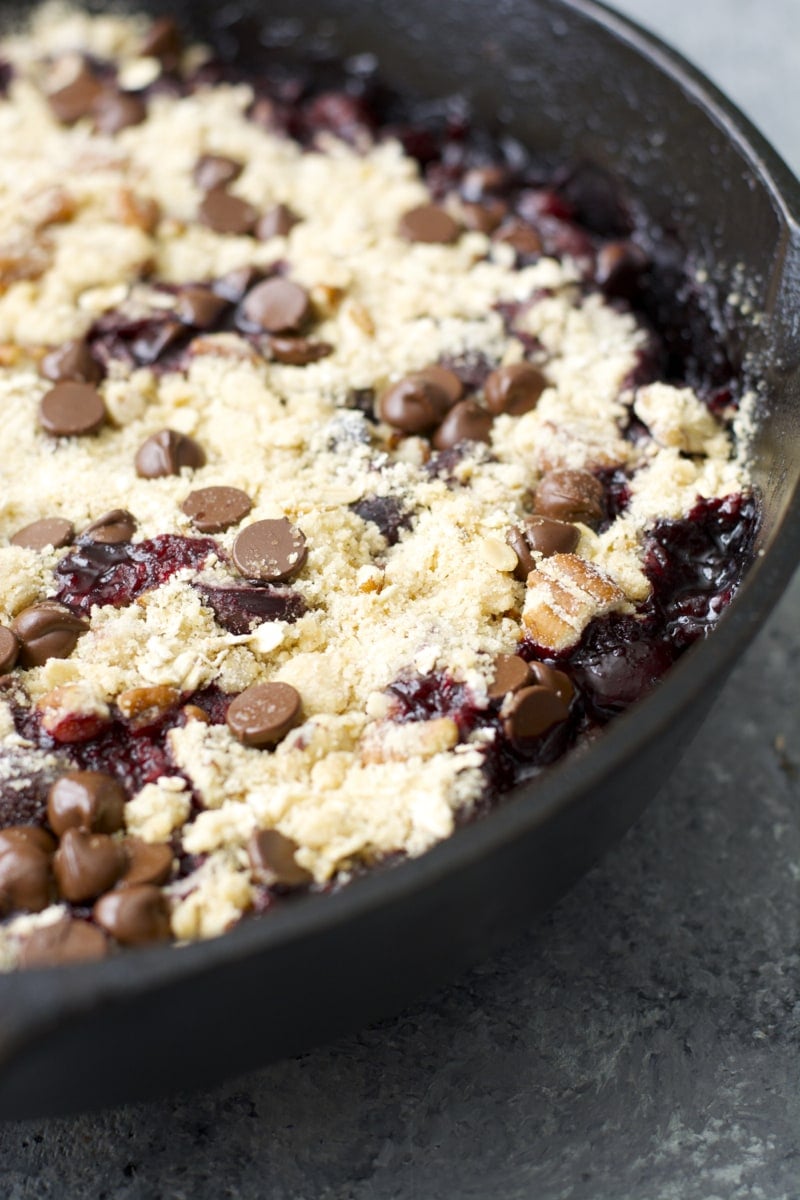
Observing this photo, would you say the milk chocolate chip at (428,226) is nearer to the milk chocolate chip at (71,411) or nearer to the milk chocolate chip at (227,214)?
the milk chocolate chip at (227,214)

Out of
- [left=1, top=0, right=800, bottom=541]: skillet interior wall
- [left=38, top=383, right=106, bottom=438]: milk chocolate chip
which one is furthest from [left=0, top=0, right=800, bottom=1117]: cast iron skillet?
[left=38, top=383, right=106, bottom=438]: milk chocolate chip

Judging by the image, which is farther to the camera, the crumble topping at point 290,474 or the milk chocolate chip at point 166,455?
the milk chocolate chip at point 166,455

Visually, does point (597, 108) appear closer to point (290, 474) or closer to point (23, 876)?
point (290, 474)

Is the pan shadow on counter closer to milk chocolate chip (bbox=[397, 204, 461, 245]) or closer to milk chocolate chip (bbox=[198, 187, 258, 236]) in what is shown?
milk chocolate chip (bbox=[397, 204, 461, 245])

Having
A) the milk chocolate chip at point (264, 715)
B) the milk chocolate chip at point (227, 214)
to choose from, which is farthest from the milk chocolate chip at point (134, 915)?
the milk chocolate chip at point (227, 214)

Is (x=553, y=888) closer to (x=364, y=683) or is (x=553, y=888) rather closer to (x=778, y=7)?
(x=364, y=683)

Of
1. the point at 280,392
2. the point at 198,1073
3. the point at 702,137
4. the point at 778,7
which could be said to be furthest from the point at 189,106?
the point at 198,1073

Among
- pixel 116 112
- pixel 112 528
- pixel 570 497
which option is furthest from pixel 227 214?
pixel 570 497

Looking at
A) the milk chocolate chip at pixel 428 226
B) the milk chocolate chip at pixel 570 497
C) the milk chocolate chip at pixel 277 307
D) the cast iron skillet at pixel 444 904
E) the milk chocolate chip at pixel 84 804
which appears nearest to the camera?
the cast iron skillet at pixel 444 904
